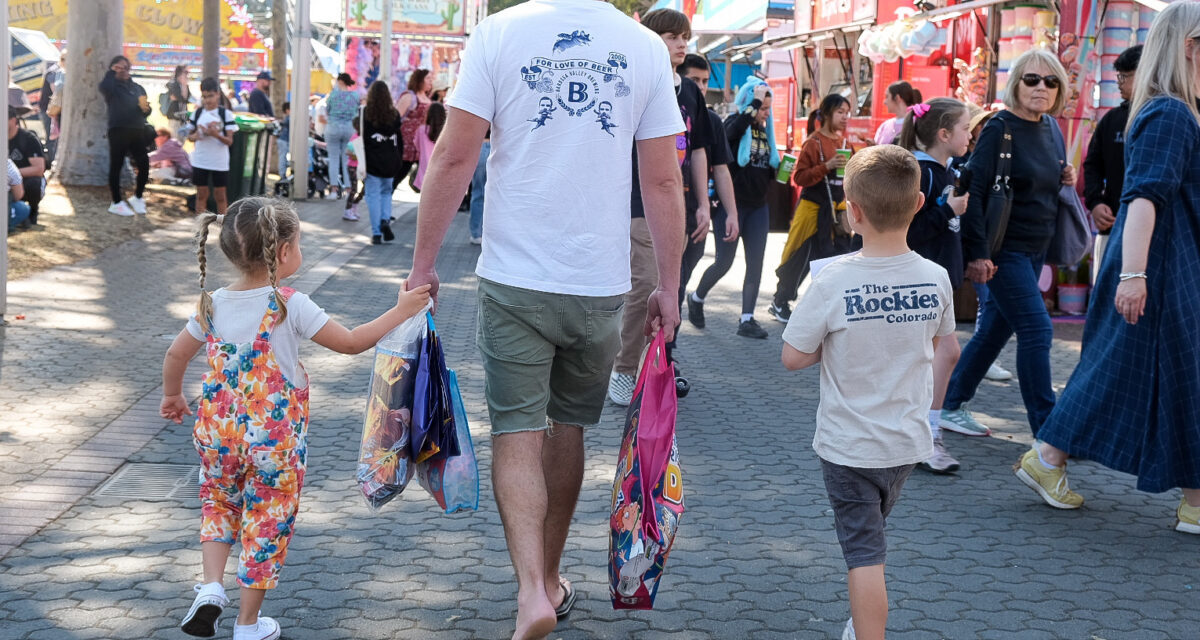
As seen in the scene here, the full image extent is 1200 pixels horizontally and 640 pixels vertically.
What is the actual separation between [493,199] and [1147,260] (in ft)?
8.97

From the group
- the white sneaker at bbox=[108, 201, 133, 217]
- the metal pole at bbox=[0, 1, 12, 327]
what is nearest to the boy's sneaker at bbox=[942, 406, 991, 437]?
the metal pole at bbox=[0, 1, 12, 327]

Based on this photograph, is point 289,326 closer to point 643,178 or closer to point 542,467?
point 542,467

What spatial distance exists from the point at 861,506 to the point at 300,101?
18.0 m

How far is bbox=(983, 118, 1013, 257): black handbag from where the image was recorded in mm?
5844

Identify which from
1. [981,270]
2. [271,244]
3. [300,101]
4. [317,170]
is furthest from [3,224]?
[317,170]

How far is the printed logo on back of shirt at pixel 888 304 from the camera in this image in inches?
135

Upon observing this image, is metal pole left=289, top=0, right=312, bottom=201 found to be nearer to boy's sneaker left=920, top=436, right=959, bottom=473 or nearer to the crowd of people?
boy's sneaker left=920, top=436, right=959, bottom=473

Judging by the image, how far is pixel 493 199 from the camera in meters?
3.54

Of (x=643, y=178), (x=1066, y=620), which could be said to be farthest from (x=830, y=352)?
(x=1066, y=620)

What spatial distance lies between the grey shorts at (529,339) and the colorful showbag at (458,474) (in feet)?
0.45

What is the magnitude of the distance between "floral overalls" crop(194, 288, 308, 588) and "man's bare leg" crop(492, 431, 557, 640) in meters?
0.57

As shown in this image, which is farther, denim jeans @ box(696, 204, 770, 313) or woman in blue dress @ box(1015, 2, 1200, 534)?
denim jeans @ box(696, 204, 770, 313)

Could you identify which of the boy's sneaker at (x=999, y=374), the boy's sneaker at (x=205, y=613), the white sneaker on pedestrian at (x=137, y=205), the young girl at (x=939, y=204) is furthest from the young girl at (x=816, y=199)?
the white sneaker on pedestrian at (x=137, y=205)

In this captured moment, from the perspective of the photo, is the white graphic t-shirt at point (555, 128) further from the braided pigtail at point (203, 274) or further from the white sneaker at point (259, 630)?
the white sneaker at point (259, 630)
